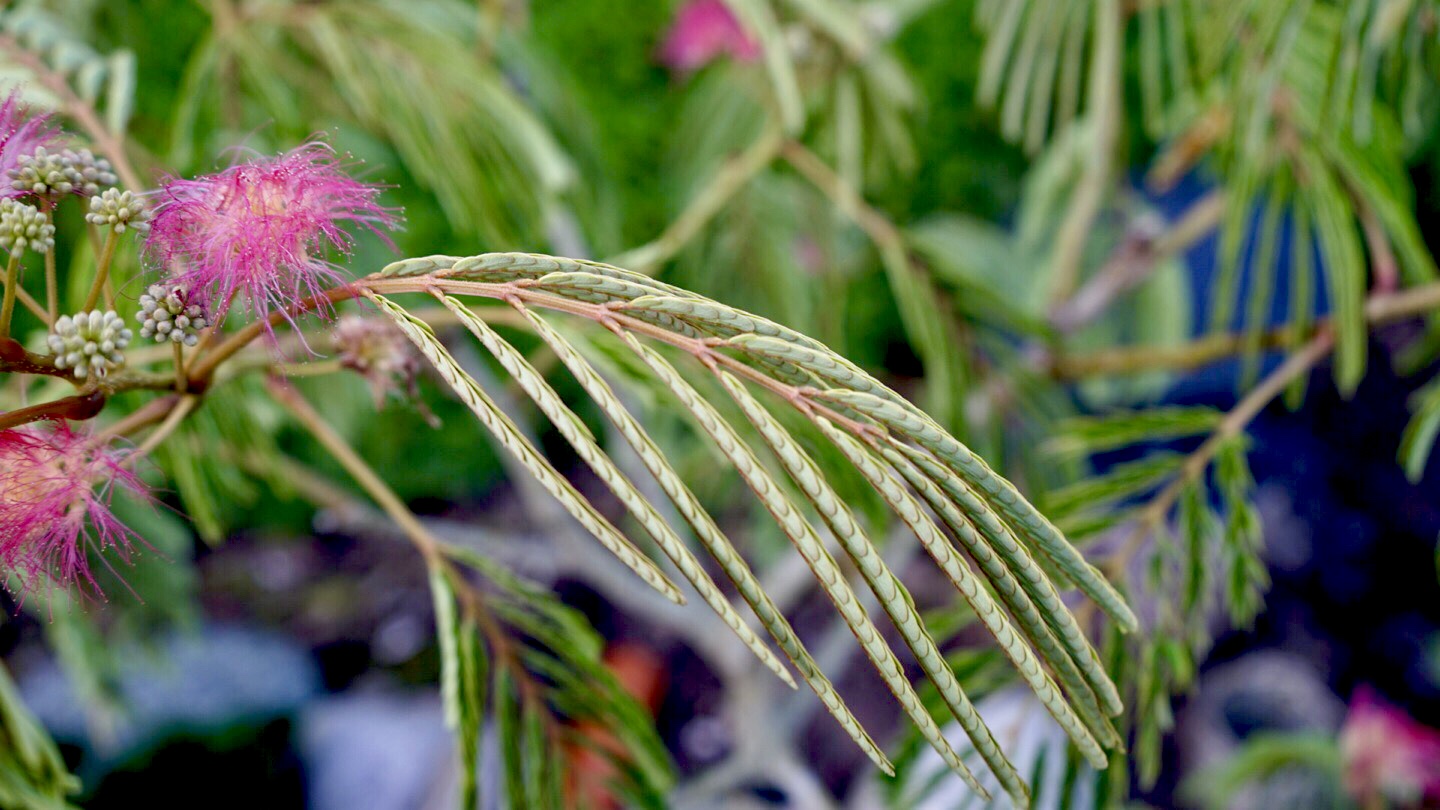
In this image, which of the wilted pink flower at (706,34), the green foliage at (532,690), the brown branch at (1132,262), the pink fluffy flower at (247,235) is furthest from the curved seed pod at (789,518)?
the wilted pink flower at (706,34)

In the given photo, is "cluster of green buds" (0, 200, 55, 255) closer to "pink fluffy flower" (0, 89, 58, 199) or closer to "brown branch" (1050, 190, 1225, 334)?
"pink fluffy flower" (0, 89, 58, 199)

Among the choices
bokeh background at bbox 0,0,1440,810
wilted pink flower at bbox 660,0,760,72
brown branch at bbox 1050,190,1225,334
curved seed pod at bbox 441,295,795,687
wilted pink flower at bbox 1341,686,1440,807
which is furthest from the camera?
wilted pink flower at bbox 660,0,760,72

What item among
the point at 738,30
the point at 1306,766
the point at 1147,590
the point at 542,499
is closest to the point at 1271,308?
the point at 1306,766

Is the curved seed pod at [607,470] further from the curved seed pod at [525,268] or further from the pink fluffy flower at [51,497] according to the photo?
the pink fluffy flower at [51,497]

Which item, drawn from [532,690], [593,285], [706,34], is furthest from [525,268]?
[706,34]

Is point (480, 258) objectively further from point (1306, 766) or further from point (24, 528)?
point (1306, 766)

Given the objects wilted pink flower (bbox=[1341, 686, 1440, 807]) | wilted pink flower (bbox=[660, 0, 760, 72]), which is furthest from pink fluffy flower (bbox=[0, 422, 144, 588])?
wilted pink flower (bbox=[1341, 686, 1440, 807])

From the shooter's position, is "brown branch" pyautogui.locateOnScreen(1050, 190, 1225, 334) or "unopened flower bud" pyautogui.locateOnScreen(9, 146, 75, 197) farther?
"brown branch" pyautogui.locateOnScreen(1050, 190, 1225, 334)
